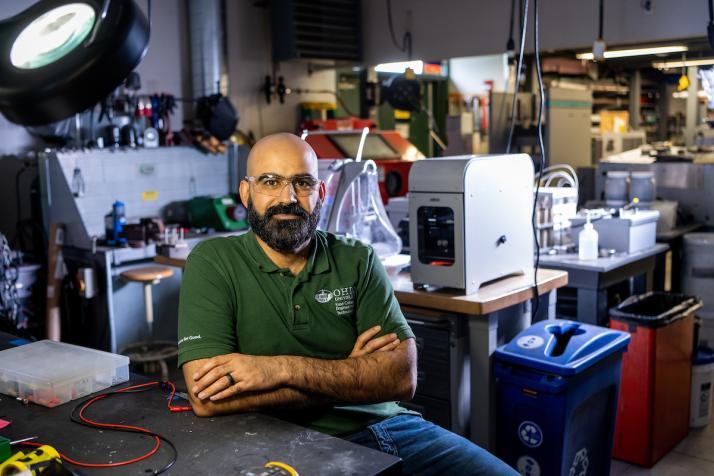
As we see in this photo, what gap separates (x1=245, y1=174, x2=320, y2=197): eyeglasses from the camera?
2025 mm

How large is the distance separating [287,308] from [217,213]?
324cm

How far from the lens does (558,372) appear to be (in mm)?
2469

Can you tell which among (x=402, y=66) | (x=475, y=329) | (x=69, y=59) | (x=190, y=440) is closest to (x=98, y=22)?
(x=69, y=59)

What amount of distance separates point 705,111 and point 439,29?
6249mm

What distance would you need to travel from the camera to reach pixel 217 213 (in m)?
5.07

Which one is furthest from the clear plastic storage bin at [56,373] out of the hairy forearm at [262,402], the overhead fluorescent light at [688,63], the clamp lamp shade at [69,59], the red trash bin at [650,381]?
the overhead fluorescent light at [688,63]

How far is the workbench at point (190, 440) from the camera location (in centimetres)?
140

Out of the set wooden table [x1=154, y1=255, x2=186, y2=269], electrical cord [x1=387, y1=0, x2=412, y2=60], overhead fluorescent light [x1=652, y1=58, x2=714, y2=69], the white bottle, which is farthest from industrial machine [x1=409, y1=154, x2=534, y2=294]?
overhead fluorescent light [x1=652, y1=58, x2=714, y2=69]

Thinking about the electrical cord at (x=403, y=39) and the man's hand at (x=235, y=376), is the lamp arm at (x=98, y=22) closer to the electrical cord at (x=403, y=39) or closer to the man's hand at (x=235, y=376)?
the man's hand at (x=235, y=376)

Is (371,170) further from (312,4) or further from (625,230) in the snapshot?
(312,4)

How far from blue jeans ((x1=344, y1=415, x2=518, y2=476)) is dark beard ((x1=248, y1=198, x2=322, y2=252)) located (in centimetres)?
54

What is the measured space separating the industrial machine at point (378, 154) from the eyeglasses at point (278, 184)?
110 inches

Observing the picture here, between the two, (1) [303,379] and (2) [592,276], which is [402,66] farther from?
(1) [303,379]

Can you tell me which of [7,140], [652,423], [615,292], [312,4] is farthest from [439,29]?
[652,423]
